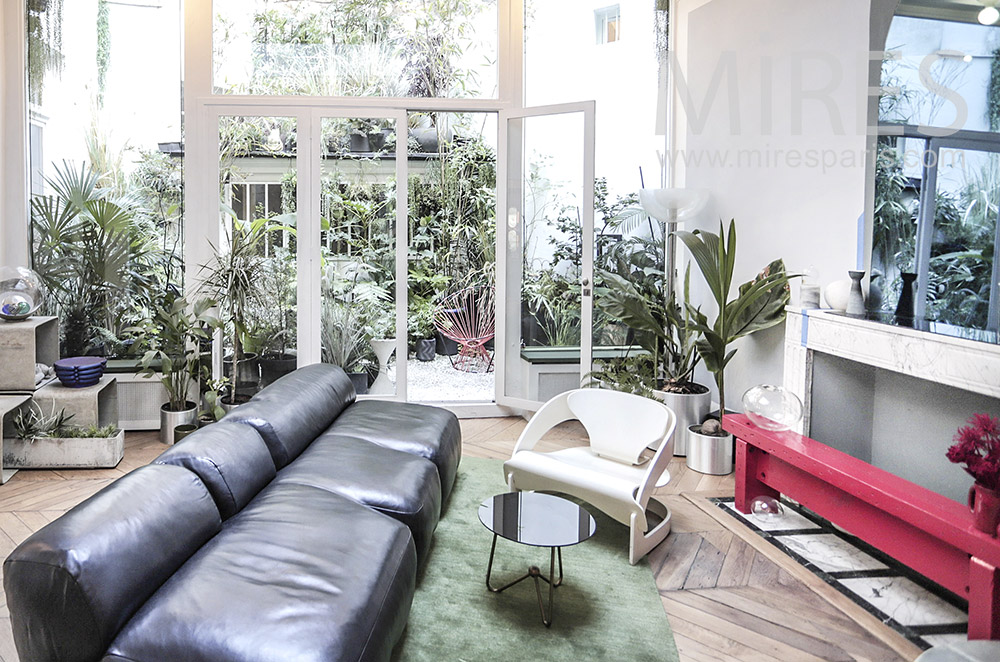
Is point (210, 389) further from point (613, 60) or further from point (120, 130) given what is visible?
point (613, 60)

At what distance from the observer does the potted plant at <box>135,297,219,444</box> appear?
4.58 metres

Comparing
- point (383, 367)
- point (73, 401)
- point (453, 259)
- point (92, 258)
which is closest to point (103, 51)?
point (92, 258)

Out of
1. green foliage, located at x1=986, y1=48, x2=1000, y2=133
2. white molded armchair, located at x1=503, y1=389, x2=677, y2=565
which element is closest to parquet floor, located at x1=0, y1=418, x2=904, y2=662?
white molded armchair, located at x1=503, y1=389, x2=677, y2=565

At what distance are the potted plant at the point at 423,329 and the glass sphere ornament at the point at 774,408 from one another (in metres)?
4.73

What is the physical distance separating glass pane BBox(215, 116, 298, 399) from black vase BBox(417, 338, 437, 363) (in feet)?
9.18

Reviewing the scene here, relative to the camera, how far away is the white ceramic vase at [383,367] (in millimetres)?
5328

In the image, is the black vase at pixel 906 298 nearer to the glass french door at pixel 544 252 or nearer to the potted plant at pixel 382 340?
the glass french door at pixel 544 252

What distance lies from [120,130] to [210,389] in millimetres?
1891

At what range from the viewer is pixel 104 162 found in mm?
4871

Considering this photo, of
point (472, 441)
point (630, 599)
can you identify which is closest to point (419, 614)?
point (630, 599)

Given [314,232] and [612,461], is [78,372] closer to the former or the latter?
[314,232]

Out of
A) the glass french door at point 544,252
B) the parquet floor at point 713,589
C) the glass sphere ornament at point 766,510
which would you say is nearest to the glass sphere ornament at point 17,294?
the parquet floor at point 713,589

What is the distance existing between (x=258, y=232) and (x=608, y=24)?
9.84 ft

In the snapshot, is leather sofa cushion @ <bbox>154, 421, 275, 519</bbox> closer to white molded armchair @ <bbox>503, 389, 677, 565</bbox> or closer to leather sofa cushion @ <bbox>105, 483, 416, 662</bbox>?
leather sofa cushion @ <bbox>105, 483, 416, 662</bbox>
